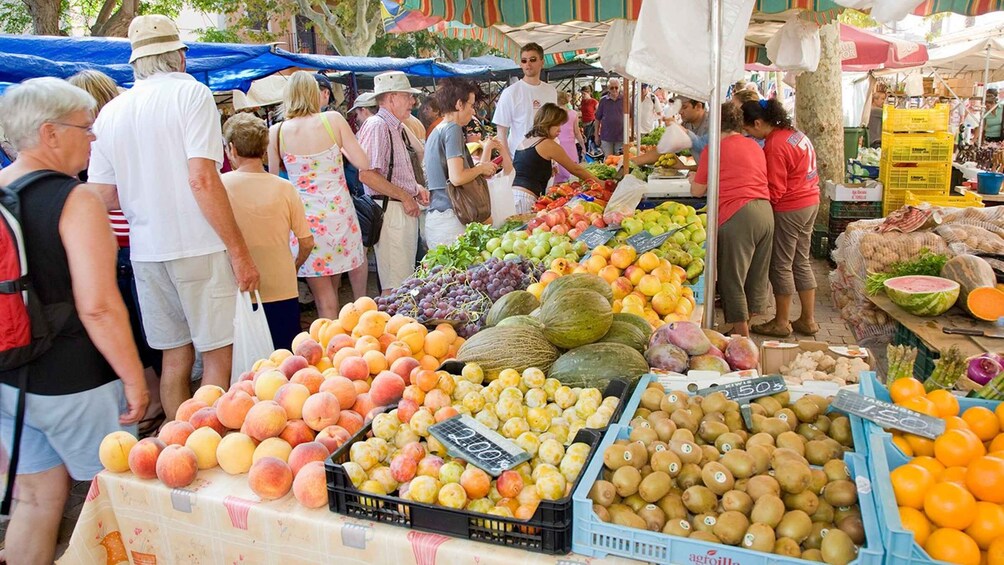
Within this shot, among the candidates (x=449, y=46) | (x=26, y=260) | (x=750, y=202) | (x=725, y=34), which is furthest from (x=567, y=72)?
(x=26, y=260)

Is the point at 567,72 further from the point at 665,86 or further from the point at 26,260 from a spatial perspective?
the point at 26,260

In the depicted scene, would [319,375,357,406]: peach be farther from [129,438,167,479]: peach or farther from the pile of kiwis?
the pile of kiwis

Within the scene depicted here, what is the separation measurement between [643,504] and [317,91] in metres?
3.52

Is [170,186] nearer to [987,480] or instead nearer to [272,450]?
[272,450]

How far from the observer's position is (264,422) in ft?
6.48

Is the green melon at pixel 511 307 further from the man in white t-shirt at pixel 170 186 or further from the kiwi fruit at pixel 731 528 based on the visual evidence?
the kiwi fruit at pixel 731 528

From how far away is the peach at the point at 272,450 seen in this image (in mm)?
1918

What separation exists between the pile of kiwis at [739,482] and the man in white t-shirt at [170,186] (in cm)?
215

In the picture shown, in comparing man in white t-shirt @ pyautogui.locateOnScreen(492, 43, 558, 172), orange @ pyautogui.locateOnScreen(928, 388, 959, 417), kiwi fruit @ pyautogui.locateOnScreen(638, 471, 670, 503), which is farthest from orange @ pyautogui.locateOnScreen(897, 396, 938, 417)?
man in white t-shirt @ pyautogui.locateOnScreen(492, 43, 558, 172)

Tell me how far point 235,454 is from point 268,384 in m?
0.30

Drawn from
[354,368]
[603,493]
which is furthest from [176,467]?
[603,493]

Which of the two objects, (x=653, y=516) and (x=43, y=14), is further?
(x=43, y=14)

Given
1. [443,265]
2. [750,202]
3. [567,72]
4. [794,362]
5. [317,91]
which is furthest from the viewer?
[567,72]

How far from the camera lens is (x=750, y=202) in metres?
4.73
